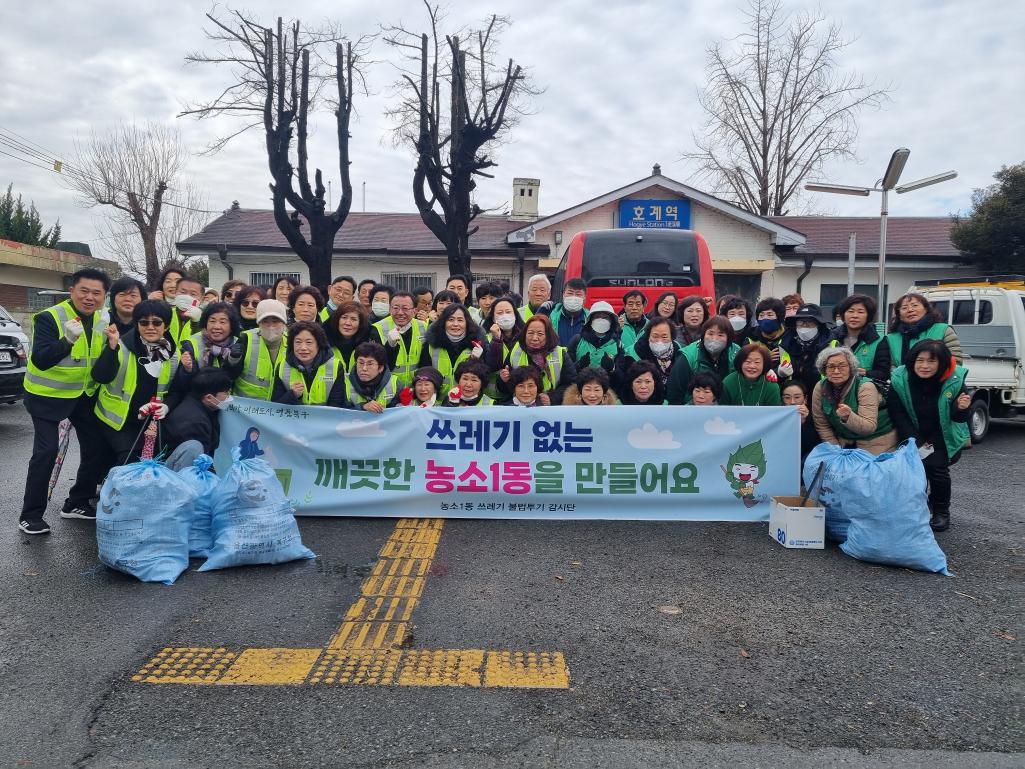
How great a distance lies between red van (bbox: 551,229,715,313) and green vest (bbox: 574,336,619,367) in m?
2.45

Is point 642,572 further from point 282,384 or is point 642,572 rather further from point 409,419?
point 282,384

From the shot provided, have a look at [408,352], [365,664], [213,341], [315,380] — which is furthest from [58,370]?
[365,664]

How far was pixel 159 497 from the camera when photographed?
13.5 ft

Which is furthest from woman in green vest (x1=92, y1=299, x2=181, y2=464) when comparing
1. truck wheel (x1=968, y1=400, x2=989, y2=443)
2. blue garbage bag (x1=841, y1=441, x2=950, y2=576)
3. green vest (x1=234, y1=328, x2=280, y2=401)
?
truck wheel (x1=968, y1=400, x2=989, y2=443)

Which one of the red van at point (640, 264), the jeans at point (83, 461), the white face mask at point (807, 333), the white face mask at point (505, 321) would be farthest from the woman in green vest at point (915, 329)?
the jeans at point (83, 461)

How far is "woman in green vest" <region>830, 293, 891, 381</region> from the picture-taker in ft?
18.7

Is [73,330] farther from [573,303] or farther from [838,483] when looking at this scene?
[838,483]

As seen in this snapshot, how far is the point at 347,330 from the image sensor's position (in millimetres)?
6020

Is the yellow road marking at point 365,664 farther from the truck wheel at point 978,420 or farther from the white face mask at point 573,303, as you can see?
the truck wheel at point 978,420

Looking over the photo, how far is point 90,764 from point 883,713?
9.63ft

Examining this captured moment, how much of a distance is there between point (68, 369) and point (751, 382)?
5.05 meters

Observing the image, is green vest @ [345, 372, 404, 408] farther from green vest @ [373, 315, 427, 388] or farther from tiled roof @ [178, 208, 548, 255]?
tiled roof @ [178, 208, 548, 255]

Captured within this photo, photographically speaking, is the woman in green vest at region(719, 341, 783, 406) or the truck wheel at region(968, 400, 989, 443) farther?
the truck wheel at region(968, 400, 989, 443)

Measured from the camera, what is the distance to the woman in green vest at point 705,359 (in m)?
5.96
